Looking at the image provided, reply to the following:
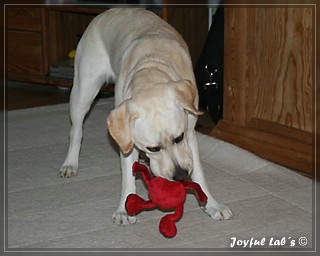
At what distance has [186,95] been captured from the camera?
2182 mm

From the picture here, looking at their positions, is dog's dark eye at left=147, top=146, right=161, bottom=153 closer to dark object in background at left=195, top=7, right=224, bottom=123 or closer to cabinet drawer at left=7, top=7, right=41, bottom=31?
dark object in background at left=195, top=7, right=224, bottom=123

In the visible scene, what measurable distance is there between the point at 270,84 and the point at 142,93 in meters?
1.20

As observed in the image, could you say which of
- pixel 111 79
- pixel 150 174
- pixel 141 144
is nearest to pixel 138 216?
pixel 150 174

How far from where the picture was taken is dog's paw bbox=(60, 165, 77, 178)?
2.98 meters

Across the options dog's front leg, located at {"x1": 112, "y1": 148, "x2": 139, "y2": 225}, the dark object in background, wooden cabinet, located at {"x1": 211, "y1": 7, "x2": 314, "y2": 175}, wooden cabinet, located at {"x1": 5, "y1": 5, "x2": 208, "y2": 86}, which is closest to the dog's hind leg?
dog's front leg, located at {"x1": 112, "y1": 148, "x2": 139, "y2": 225}

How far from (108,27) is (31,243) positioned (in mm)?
1064

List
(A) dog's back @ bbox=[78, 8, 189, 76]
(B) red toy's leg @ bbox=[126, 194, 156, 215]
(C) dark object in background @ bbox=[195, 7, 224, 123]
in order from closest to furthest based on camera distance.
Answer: (B) red toy's leg @ bbox=[126, 194, 156, 215], (A) dog's back @ bbox=[78, 8, 189, 76], (C) dark object in background @ bbox=[195, 7, 224, 123]

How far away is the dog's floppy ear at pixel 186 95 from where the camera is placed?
2.15 meters

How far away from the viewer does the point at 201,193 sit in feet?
7.77

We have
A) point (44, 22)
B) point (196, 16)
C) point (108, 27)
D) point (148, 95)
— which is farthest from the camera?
point (44, 22)

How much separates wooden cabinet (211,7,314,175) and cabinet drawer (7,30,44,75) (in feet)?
6.49

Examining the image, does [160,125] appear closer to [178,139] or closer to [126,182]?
[178,139]

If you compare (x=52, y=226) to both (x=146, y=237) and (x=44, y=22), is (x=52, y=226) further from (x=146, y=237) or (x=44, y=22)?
(x=44, y=22)

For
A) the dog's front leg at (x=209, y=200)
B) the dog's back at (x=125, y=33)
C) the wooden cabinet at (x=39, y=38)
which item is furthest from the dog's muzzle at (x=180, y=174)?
the wooden cabinet at (x=39, y=38)
